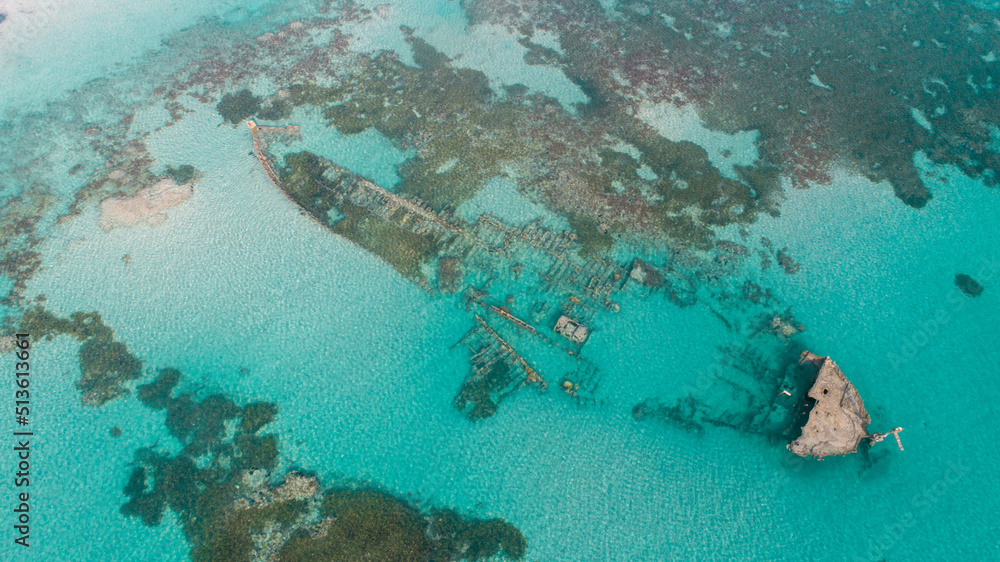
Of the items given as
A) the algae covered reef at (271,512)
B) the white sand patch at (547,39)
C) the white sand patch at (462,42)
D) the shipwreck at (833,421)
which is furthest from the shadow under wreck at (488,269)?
the white sand patch at (547,39)

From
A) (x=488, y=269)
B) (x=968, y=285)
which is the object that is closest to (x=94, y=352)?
(x=488, y=269)

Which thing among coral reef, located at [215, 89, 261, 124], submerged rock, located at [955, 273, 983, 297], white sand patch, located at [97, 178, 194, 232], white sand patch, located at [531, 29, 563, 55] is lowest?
submerged rock, located at [955, 273, 983, 297]

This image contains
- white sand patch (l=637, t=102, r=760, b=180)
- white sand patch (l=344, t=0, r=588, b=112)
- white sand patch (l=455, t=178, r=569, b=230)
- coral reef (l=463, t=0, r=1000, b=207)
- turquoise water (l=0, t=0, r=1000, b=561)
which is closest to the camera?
turquoise water (l=0, t=0, r=1000, b=561)

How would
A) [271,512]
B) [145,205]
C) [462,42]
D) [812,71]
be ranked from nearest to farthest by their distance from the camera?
1. [271,512]
2. [145,205]
3. [812,71]
4. [462,42]

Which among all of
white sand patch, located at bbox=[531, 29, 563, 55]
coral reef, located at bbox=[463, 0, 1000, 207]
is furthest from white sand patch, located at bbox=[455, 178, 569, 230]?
white sand patch, located at bbox=[531, 29, 563, 55]

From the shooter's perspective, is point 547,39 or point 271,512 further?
point 547,39

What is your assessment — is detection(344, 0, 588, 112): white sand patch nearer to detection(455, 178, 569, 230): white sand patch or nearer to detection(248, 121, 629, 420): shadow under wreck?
detection(455, 178, 569, 230): white sand patch

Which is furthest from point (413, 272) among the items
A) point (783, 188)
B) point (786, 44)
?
point (786, 44)

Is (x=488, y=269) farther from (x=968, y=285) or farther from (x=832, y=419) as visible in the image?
(x=968, y=285)
